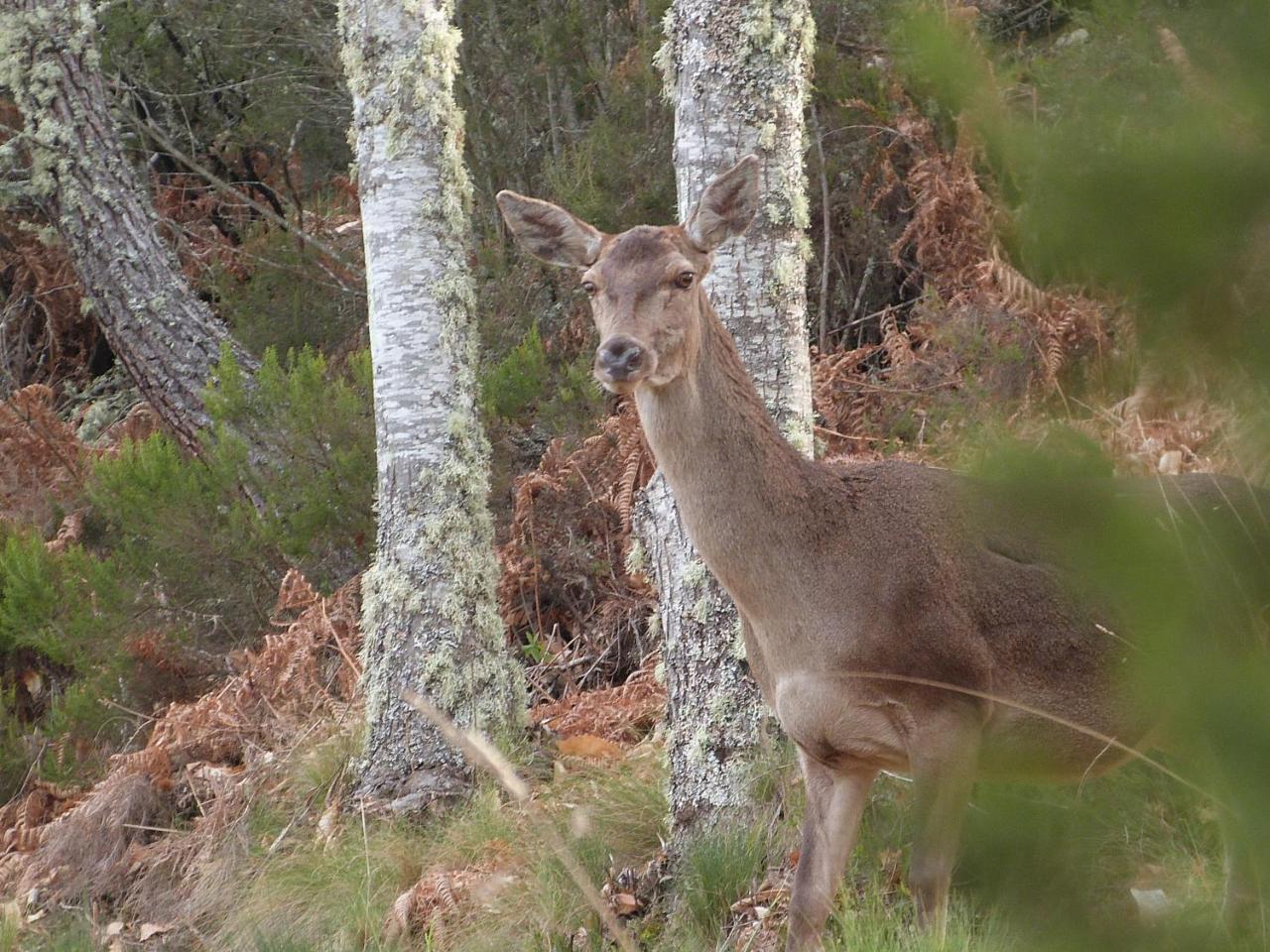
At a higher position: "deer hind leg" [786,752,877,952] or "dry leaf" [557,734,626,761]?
"deer hind leg" [786,752,877,952]

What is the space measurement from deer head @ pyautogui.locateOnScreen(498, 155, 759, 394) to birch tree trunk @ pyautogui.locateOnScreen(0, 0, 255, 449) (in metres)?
4.76

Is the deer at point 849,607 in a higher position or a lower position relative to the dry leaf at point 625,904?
higher

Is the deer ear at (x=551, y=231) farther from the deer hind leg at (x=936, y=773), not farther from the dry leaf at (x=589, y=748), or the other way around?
the dry leaf at (x=589, y=748)

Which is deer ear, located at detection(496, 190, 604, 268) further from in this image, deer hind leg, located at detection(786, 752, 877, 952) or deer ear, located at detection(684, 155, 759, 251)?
deer hind leg, located at detection(786, 752, 877, 952)

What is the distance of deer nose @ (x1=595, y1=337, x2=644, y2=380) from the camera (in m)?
4.71

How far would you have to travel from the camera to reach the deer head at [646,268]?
15.8 feet

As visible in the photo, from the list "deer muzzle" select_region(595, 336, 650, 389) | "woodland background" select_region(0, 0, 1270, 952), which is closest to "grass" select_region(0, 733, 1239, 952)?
"woodland background" select_region(0, 0, 1270, 952)

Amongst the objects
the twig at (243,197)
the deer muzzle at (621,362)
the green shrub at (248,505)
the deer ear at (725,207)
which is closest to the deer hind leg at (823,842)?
the deer muzzle at (621,362)

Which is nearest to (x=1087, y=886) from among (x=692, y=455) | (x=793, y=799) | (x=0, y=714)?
(x=692, y=455)

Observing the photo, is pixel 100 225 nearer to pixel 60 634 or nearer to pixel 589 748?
pixel 60 634

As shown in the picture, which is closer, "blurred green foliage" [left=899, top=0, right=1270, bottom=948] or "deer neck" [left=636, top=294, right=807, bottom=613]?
"blurred green foliage" [left=899, top=0, right=1270, bottom=948]

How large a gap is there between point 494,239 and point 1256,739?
9845 mm

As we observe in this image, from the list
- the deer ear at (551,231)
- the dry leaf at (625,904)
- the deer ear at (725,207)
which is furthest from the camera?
the dry leaf at (625,904)

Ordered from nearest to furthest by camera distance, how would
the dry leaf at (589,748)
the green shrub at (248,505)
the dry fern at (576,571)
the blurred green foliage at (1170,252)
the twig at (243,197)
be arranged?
the blurred green foliage at (1170,252), the dry leaf at (589,748), the dry fern at (576,571), the green shrub at (248,505), the twig at (243,197)
